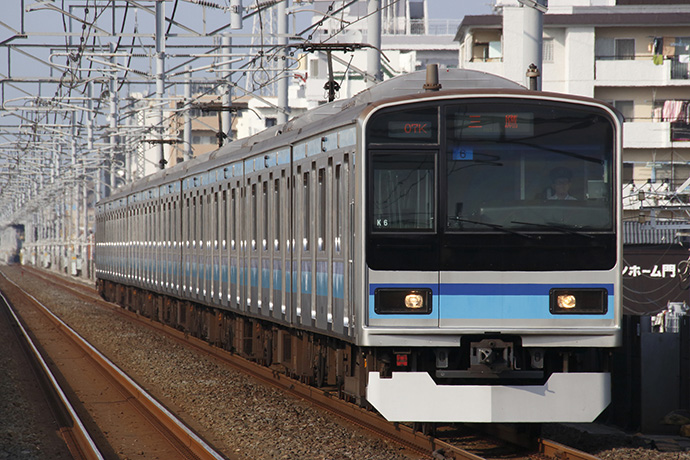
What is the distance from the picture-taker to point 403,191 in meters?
8.75

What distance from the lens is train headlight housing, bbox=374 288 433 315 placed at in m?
8.62

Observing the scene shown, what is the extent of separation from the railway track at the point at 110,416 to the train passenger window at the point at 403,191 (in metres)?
2.42

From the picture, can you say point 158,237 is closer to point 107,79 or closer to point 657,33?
point 107,79

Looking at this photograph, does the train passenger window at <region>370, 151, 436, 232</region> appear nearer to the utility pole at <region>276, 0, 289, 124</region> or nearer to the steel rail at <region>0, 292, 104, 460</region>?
the steel rail at <region>0, 292, 104, 460</region>

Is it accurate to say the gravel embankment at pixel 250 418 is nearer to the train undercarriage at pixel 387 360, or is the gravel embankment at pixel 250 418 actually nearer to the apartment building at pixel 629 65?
the train undercarriage at pixel 387 360

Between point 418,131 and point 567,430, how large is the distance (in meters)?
3.58

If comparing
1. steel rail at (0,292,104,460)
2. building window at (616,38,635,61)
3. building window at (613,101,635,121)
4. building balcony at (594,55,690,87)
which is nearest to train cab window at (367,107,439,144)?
steel rail at (0,292,104,460)

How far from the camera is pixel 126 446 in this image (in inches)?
424

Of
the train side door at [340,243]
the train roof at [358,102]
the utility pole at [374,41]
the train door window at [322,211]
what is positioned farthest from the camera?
the utility pole at [374,41]

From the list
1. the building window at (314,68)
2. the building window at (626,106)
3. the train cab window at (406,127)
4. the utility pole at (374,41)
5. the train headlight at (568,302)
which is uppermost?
the building window at (314,68)

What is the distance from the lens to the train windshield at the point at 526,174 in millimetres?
8633

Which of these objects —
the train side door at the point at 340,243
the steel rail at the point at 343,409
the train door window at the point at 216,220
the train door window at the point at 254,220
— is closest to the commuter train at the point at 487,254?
the train side door at the point at 340,243

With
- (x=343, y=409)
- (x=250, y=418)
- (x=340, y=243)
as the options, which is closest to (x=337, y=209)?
(x=340, y=243)

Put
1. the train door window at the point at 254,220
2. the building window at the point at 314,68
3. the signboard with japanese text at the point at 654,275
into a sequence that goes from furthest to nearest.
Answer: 1. the building window at the point at 314,68
2. the signboard with japanese text at the point at 654,275
3. the train door window at the point at 254,220
